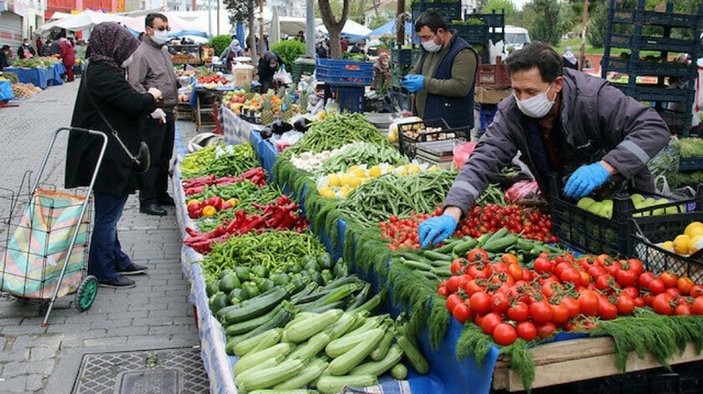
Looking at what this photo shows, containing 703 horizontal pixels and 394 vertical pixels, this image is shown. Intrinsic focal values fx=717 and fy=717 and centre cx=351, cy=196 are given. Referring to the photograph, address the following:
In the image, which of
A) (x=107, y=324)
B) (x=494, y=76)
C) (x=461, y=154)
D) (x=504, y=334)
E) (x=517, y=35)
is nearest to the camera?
(x=504, y=334)

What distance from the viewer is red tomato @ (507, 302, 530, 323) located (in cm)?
293

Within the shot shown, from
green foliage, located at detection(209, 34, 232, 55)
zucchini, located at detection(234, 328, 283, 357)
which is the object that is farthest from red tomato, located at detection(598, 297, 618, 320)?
green foliage, located at detection(209, 34, 232, 55)

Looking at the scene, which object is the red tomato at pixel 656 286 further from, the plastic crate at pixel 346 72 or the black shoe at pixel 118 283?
the plastic crate at pixel 346 72

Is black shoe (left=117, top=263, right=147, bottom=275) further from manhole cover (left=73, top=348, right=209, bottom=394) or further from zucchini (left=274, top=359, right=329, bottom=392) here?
zucchini (left=274, top=359, right=329, bottom=392)

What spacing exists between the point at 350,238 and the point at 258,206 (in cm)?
229

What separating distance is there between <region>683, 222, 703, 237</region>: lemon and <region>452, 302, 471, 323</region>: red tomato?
1208mm

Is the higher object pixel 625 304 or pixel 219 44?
pixel 219 44

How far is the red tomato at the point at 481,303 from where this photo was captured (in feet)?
9.82

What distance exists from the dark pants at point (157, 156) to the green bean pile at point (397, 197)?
15.0ft

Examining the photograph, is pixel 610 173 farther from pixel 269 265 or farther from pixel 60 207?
pixel 60 207

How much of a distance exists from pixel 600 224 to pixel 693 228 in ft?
1.45

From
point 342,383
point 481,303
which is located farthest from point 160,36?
point 481,303

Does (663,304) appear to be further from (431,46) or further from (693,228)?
(431,46)

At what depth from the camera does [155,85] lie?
941cm
